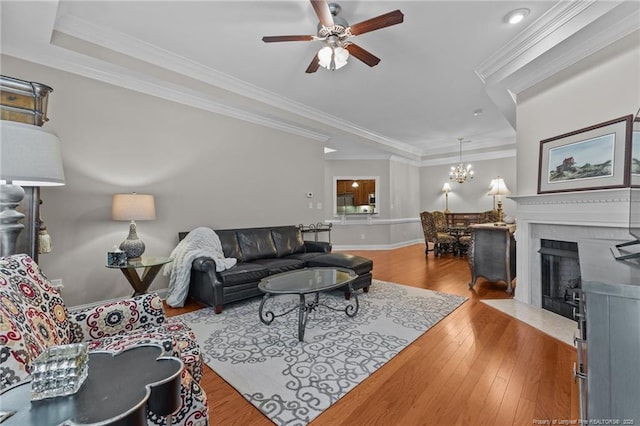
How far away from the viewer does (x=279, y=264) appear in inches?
148

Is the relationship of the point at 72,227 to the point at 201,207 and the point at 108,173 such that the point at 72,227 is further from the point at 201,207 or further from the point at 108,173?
the point at 201,207

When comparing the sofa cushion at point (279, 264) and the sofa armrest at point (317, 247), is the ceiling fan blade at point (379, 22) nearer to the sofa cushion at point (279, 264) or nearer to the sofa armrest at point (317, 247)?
the sofa cushion at point (279, 264)

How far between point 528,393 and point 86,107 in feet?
15.3

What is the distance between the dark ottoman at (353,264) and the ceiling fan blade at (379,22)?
2.57 metres

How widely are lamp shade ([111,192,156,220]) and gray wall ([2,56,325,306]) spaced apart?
0.37 m

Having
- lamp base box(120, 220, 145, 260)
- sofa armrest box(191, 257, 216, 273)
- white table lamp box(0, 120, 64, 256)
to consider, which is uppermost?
white table lamp box(0, 120, 64, 256)

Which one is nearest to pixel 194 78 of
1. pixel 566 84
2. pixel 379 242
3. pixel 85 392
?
pixel 85 392

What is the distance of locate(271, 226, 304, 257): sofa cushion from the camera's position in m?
4.46

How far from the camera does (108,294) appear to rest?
3.26m

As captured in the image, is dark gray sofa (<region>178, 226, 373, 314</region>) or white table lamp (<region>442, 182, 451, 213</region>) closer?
dark gray sofa (<region>178, 226, 373, 314</region>)

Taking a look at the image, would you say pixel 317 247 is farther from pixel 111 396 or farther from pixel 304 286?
pixel 111 396

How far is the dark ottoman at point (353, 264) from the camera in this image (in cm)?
367

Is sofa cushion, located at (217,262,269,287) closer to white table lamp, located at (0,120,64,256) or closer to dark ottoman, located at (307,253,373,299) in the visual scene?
dark ottoman, located at (307,253,373,299)

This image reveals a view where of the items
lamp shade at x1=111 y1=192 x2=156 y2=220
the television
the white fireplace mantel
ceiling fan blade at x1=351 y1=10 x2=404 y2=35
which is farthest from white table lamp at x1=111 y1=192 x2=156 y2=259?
the white fireplace mantel
